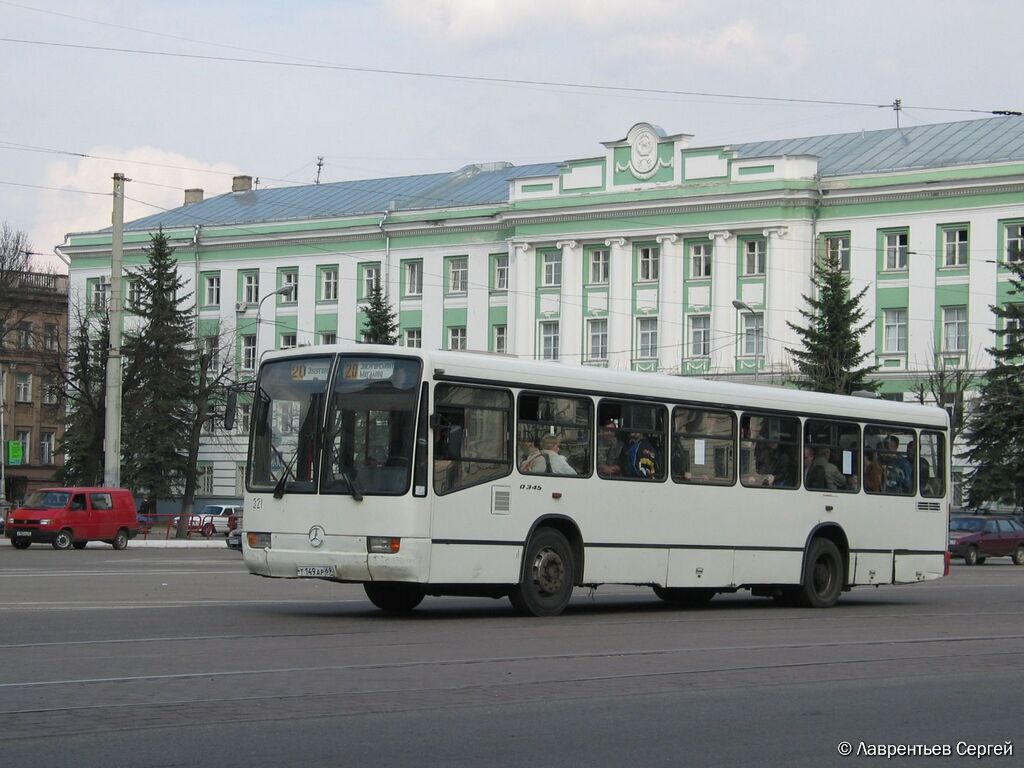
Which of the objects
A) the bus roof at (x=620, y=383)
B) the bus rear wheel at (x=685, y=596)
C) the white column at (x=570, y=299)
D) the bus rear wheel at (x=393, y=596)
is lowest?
the bus rear wheel at (x=685, y=596)

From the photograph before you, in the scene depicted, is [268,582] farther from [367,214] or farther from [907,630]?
[367,214]

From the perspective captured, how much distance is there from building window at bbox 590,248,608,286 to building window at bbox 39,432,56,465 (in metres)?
39.7

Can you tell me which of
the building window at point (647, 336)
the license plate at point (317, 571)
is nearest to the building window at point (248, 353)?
the building window at point (647, 336)

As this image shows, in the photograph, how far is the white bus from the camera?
55.4 ft

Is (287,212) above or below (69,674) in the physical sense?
above

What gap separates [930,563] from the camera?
2323 cm

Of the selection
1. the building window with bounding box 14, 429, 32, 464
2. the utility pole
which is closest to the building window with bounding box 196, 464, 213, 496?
the building window with bounding box 14, 429, 32, 464

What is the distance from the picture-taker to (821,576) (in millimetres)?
21797

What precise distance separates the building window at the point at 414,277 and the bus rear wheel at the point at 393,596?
197 ft

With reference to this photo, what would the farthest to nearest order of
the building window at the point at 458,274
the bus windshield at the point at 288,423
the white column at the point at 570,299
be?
the building window at the point at 458,274 → the white column at the point at 570,299 → the bus windshield at the point at 288,423

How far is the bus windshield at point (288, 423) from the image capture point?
17.2 meters

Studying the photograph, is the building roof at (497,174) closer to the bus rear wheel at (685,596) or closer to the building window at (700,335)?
the building window at (700,335)

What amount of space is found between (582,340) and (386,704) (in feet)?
206

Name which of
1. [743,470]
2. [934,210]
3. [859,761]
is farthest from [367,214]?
[859,761]
